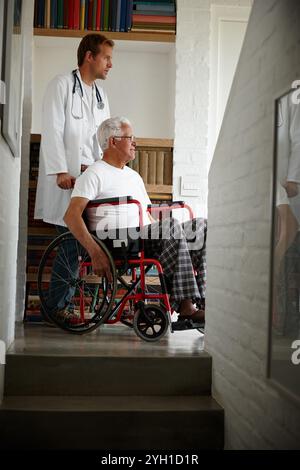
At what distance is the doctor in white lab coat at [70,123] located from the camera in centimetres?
385

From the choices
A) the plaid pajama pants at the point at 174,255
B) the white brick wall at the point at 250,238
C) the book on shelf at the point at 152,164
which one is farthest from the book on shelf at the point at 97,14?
the white brick wall at the point at 250,238

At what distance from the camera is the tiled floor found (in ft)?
9.28

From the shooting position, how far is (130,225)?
3.40 metres

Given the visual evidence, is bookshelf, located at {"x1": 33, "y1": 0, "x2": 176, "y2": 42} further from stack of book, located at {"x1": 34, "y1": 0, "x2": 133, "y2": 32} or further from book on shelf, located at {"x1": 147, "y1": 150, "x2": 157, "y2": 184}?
book on shelf, located at {"x1": 147, "y1": 150, "x2": 157, "y2": 184}

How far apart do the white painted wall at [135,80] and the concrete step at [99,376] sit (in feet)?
7.42

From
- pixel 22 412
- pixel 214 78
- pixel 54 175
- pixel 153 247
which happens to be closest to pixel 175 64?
pixel 214 78

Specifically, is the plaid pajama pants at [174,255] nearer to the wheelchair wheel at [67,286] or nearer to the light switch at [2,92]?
the wheelchair wheel at [67,286]

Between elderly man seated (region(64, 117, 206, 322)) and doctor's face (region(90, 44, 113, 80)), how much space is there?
0.56m

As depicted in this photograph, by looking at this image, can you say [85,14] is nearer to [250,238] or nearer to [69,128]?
[69,128]

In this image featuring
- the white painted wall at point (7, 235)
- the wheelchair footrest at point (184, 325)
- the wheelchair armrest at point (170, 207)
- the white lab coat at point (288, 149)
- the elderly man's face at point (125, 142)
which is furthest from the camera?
the elderly man's face at point (125, 142)

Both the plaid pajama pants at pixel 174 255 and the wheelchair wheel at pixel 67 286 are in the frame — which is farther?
the wheelchair wheel at pixel 67 286

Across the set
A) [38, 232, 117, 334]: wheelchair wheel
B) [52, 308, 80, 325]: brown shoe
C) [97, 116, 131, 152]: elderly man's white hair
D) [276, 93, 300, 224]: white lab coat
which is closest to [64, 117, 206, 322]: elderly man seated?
[97, 116, 131, 152]: elderly man's white hair

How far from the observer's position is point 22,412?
8.05 ft
